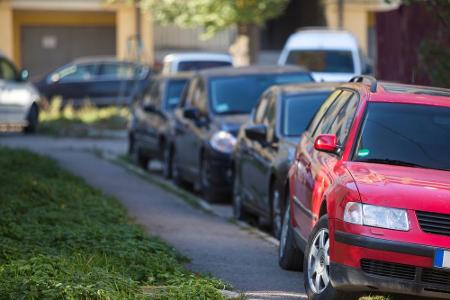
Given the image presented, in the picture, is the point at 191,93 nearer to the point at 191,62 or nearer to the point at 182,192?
the point at 182,192

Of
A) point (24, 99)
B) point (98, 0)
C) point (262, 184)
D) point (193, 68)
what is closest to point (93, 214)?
point (262, 184)

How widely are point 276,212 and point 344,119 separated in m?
3.28

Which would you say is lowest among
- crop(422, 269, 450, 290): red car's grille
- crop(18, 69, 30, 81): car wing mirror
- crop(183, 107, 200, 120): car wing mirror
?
crop(422, 269, 450, 290): red car's grille

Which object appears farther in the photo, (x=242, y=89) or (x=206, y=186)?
(x=242, y=89)

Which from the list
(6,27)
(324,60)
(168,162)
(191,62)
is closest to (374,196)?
(168,162)

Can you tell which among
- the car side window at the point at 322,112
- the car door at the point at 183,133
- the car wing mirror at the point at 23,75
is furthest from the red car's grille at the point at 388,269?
the car wing mirror at the point at 23,75

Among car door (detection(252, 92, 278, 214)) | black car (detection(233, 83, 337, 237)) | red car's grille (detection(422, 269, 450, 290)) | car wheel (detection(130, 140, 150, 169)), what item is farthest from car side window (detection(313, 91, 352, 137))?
car wheel (detection(130, 140, 150, 169))

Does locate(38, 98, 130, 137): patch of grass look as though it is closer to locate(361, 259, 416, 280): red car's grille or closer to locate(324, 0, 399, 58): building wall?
locate(324, 0, 399, 58): building wall

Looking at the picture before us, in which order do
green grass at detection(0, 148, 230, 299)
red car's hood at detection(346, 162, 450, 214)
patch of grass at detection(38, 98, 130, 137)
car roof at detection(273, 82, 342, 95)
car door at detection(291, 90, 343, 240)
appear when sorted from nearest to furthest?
1. red car's hood at detection(346, 162, 450, 214)
2. green grass at detection(0, 148, 230, 299)
3. car door at detection(291, 90, 343, 240)
4. car roof at detection(273, 82, 342, 95)
5. patch of grass at detection(38, 98, 130, 137)

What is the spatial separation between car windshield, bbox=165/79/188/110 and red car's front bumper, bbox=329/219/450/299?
12.7 metres

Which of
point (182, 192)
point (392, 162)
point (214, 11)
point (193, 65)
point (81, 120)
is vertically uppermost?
point (214, 11)

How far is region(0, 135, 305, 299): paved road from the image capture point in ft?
32.4

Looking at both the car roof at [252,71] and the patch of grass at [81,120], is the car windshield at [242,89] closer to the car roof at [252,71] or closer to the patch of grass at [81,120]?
the car roof at [252,71]

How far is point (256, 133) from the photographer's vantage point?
1295 centimetres
